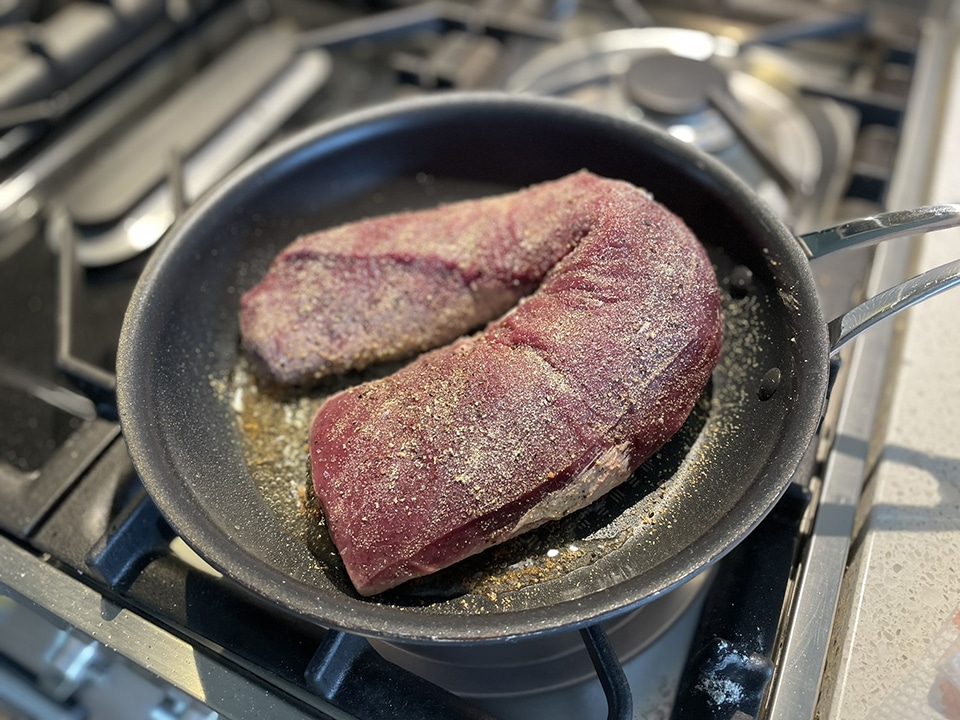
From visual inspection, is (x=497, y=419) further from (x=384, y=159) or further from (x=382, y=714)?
(x=384, y=159)

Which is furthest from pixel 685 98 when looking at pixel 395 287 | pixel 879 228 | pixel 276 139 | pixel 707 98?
pixel 276 139

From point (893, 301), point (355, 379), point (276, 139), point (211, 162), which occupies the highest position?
point (276, 139)

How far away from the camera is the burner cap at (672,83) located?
140cm

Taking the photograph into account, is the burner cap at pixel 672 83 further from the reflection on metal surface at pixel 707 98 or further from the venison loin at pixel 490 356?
the venison loin at pixel 490 356

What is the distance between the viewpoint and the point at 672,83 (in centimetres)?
143

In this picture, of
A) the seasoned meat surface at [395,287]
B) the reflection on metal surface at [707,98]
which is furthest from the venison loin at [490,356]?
the reflection on metal surface at [707,98]

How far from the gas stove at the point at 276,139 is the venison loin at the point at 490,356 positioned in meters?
0.16

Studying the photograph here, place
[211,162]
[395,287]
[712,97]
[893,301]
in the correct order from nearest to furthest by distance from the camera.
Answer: [893,301], [395,287], [712,97], [211,162]

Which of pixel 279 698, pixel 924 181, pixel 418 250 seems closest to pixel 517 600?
pixel 279 698

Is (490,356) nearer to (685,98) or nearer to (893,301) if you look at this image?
(893,301)

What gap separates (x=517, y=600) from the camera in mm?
830

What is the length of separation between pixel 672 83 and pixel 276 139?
81 centimetres

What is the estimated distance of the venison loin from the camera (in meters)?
0.83

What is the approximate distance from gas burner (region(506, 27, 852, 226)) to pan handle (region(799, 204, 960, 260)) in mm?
275
